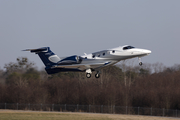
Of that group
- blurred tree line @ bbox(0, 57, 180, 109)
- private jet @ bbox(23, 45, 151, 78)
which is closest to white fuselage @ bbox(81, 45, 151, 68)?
private jet @ bbox(23, 45, 151, 78)

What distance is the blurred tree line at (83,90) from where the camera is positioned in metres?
64.4

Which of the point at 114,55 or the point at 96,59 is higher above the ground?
the point at 114,55

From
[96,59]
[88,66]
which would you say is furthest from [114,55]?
[88,66]

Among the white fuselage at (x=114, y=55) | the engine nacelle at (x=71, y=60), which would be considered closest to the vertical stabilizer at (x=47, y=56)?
the engine nacelle at (x=71, y=60)

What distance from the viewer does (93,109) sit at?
64.1 meters

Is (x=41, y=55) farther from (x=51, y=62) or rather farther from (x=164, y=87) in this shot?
(x=164, y=87)

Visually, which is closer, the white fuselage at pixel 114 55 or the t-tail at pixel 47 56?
the white fuselage at pixel 114 55

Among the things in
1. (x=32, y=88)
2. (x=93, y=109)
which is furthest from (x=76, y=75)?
(x=93, y=109)

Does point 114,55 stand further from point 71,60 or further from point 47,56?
point 47,56

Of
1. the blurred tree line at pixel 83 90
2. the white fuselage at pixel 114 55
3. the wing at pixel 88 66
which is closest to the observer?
the white fuselage at pixel 114 55

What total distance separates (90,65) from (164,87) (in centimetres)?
3287

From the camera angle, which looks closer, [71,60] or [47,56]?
[71,60]

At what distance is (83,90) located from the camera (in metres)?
73.4

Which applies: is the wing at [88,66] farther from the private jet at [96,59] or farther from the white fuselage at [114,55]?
the white fuselage at [114,55]
